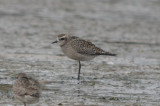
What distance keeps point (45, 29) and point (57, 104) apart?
10.2 m

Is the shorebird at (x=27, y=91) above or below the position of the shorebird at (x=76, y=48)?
below

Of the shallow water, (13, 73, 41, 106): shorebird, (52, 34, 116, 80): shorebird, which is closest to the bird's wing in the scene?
(52, 34, 116, 80): shorebird

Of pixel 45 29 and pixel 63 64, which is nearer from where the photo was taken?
pixel 63 64

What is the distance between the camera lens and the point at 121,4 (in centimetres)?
2575

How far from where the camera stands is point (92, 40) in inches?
695

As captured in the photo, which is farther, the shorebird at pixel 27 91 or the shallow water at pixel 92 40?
the shallow water at pixel 92 40

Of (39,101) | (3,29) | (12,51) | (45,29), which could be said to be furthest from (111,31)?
(39,101)

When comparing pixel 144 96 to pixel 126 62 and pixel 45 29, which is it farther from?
pixel 45 29

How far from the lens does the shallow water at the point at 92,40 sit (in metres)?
10.6

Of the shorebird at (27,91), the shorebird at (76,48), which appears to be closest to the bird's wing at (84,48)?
the shorebird at (76,48)

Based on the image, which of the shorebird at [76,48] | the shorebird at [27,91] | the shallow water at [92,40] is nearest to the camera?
the shorebird at [27,91]

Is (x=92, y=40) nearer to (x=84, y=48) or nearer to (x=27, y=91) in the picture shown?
(x=84, y=48)

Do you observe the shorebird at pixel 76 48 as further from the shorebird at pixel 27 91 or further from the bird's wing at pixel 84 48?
the shorebird at pixel 27 91

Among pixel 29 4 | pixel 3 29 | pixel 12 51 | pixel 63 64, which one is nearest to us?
pixel 63 64
